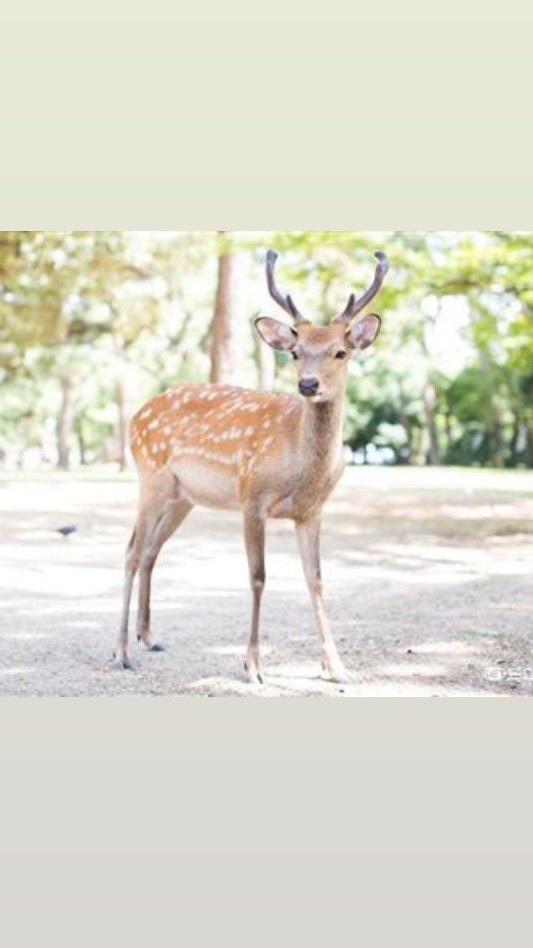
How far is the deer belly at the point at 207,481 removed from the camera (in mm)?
4855

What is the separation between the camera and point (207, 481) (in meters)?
4.93

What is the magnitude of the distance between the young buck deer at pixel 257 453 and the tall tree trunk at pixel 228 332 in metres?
0.88

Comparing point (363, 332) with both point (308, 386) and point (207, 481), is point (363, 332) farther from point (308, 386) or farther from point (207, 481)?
point (207, 481)

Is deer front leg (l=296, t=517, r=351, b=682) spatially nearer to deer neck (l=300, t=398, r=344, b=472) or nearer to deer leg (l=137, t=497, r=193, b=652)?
deer neck (l=300, t=398, r=344, b=472)

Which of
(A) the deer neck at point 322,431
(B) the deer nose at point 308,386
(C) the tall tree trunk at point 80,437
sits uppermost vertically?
(B) the deer nose at point 308,386

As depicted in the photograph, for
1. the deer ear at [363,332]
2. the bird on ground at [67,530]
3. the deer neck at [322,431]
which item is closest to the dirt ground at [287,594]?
the bird on ground at [67,530]

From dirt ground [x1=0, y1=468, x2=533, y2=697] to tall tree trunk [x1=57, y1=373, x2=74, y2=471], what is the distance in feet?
0.80

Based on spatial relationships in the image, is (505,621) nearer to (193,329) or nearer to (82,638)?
(82,638)

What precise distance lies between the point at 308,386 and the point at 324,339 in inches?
6.5

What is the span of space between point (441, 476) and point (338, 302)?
36.9 inches

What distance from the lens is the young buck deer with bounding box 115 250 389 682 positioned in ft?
14.8

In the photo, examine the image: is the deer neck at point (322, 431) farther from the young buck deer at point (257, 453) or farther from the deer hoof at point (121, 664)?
the deer hoof at point (121, 664)

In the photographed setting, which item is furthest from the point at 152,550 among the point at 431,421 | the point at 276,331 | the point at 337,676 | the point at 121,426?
the point at 431,421

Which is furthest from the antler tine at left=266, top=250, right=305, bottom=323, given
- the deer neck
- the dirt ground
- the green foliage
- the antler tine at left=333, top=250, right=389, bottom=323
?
the dirt ground
